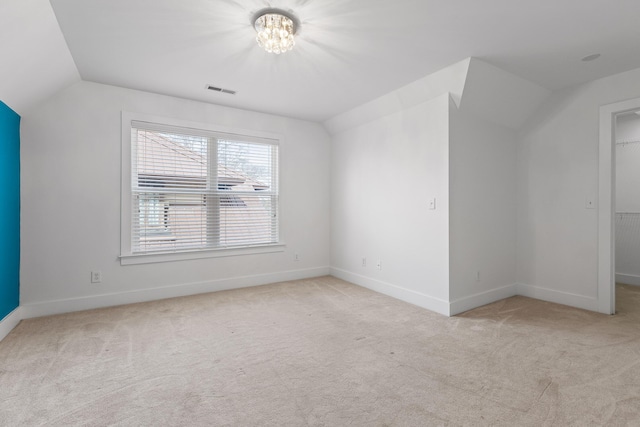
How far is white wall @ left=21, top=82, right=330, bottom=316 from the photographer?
3.20m

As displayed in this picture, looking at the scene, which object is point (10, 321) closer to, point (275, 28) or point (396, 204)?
point (275, 28)

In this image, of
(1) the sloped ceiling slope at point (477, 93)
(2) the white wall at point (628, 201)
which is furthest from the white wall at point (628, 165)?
(1) the sloped ceiling slope at point (477, 93)

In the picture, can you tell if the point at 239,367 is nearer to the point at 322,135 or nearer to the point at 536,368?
the point at 536,368

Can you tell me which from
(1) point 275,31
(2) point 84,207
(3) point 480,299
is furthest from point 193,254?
(3) point 480,299

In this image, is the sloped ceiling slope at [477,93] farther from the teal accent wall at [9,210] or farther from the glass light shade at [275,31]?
the teal accent wall at [9,210]

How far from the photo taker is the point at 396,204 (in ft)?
13.0

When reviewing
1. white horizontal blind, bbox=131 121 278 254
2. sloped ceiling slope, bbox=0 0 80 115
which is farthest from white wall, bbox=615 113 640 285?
sloped ceiling slope, bbox=0 0 80 115

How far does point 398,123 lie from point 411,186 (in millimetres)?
860

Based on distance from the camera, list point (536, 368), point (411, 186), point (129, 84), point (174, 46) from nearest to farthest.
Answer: point (536, 368) → point (174, 46) → point (129, 84) → point (411, 186)

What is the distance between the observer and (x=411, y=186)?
12.4 feet

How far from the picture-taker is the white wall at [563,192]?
3.42 metres

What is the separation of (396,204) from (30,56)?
379 centimetres

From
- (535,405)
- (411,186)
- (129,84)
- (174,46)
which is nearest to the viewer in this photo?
(535,405)

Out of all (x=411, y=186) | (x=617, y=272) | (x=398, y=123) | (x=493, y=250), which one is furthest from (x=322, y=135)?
(x=617, y=272)
